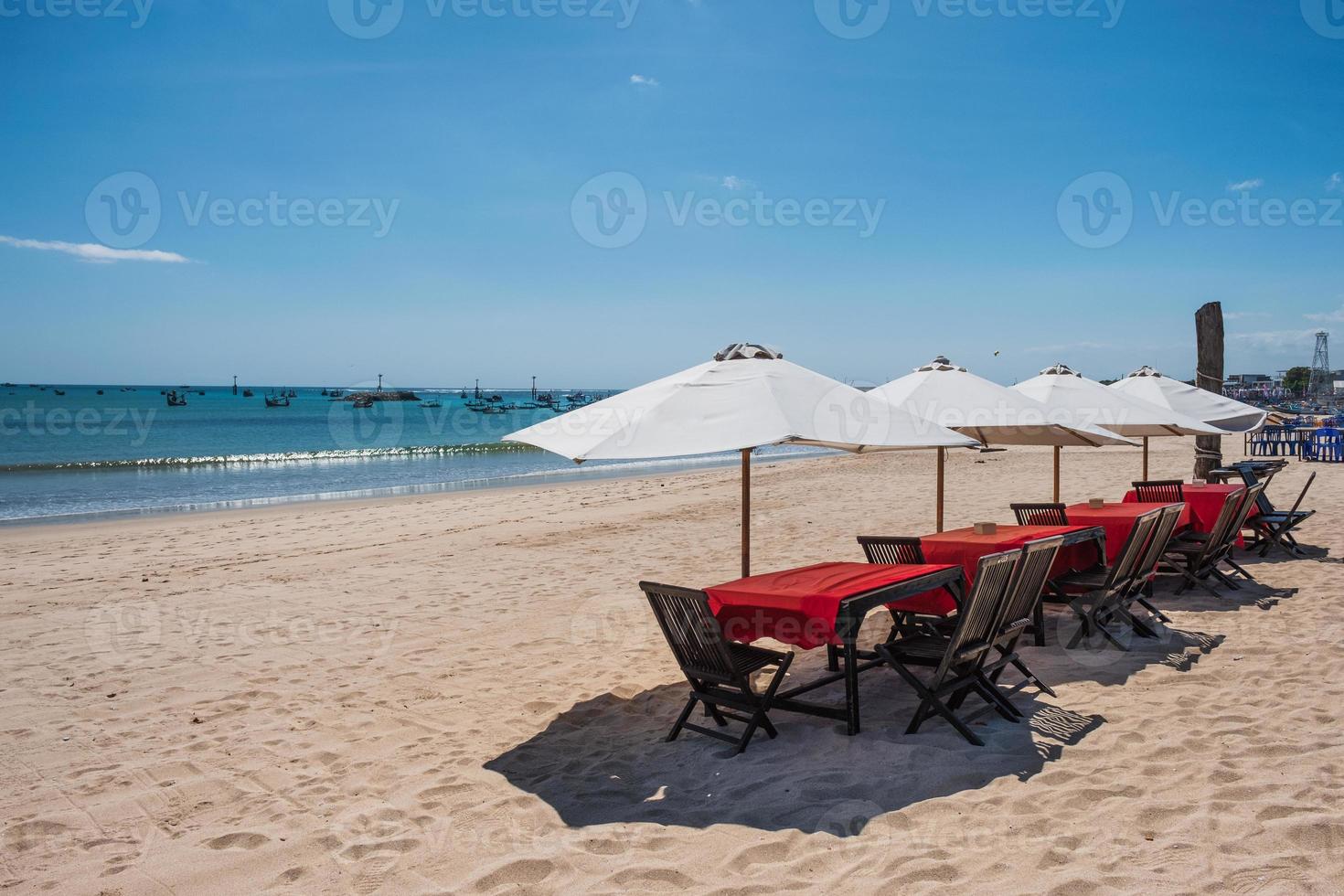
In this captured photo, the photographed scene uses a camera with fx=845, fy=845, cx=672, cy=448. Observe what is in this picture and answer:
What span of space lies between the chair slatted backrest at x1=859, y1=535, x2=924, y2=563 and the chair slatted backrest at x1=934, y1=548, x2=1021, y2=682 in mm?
1089

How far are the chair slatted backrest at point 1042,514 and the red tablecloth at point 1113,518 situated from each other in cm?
11

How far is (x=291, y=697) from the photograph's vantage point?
16.9 feet

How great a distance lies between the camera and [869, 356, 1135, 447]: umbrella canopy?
5.91 metres

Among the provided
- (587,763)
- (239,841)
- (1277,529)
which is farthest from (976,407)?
(239,841)

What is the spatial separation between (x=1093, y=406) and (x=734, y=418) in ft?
14.3

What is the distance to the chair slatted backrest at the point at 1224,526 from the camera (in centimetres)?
695

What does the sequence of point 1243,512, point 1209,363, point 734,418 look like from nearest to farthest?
1. point 734,418
2. point 1243,512
3. point 1209,363

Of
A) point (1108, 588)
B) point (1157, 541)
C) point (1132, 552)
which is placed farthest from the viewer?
point (1157, 541)

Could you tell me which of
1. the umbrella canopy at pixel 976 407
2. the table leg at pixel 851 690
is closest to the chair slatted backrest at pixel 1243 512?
the umbrella canopy at pixel 976 407

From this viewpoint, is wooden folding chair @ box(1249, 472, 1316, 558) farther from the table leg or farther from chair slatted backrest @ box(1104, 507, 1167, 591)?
the table leg

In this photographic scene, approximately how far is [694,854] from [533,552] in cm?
771

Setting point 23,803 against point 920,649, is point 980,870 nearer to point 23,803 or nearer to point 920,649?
point 920,649

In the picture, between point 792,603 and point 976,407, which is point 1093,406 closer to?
point 976,407

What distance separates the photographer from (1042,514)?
7.05 m
